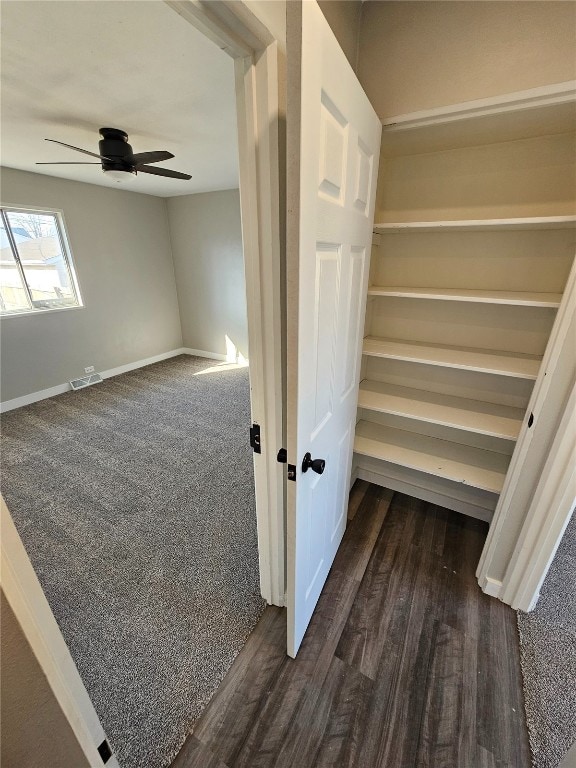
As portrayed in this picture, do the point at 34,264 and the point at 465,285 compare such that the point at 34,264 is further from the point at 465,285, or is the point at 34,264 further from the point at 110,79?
the point at 465,285

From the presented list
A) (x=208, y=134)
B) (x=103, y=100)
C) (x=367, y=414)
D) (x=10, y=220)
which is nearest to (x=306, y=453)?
(x=367, y=414)

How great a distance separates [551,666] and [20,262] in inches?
205

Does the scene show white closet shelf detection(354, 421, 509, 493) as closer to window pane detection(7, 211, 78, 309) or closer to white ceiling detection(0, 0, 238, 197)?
white ceiling detection(0, 0, 238, 197)

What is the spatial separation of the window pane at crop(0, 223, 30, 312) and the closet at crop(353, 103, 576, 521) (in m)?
3.89

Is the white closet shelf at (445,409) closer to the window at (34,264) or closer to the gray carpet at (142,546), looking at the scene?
the gray carpet at (142,546)

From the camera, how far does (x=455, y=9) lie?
3.81 feet

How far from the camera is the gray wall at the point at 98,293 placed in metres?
3.48

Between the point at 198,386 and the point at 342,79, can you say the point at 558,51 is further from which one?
the point at 198,386

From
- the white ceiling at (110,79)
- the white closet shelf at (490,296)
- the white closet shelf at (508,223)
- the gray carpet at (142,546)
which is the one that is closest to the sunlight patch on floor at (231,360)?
the gray carpet at (142,546)

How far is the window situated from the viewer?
339 cm

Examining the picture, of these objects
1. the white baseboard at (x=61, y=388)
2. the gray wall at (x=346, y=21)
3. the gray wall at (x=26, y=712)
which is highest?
the gray wall at (x=346, y=21)

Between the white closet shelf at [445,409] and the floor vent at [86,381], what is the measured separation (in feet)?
Result: 12.4

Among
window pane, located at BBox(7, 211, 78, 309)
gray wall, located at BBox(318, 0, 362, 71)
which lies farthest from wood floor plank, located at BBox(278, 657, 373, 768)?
window pane, located at BBox(7, 211, 78, 309)

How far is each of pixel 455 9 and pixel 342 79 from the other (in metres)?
0.82
